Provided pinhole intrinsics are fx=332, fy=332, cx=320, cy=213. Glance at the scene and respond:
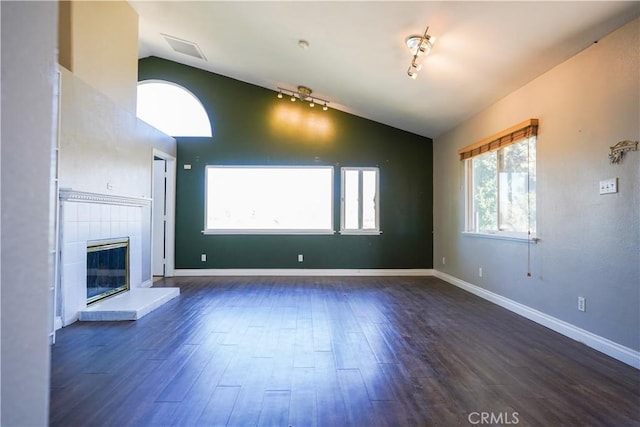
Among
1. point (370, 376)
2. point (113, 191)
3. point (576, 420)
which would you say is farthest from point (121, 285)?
point (576, 420)

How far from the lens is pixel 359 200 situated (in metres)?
6.20

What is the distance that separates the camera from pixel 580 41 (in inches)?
108

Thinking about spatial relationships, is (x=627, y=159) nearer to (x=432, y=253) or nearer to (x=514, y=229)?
(x=514, y=229)

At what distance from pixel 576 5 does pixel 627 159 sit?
3.86 feet

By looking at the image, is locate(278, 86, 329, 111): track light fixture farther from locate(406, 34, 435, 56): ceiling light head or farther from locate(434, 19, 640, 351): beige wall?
locate(434, 19, 640, 351): beige wall

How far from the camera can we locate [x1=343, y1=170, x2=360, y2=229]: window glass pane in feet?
20.3

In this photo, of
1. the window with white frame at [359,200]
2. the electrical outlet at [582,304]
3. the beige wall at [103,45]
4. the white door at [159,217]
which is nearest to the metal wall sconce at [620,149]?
the electrical outlet at [582,304]

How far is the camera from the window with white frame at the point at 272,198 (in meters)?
6.12

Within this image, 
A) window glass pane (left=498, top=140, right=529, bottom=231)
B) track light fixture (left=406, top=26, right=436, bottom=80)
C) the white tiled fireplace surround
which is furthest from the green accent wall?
track light fixture (left=406, top=26, right=436, bottom=80)

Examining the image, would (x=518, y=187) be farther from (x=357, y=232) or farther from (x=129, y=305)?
(x=129, y=305)

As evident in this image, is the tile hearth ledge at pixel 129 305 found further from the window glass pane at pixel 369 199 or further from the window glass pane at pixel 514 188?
the window glass pane at pixel 514 188

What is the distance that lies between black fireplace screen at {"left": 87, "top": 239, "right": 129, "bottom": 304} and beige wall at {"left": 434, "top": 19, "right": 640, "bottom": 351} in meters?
4.70

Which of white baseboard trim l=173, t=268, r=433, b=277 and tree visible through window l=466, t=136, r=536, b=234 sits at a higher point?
tree visible through window l=466, t=136, r=536, b=234

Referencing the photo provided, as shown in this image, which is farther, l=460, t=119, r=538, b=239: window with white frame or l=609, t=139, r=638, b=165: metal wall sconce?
l=460, t=119, r=538, b=239: window with white frame
